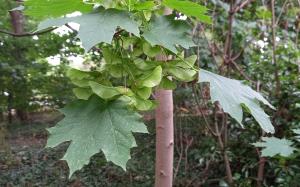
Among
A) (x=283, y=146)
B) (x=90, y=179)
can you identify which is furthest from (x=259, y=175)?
(x=90, y=179)

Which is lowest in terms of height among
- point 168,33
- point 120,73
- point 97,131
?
point 97,131

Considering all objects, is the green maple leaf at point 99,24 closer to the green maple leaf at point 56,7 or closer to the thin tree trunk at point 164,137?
the green maple leaf at point 56,7

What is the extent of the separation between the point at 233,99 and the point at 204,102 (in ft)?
8.26

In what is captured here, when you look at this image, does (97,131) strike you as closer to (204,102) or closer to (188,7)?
(188,7)

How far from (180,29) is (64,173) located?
3449mm

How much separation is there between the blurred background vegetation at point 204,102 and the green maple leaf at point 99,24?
178 cm

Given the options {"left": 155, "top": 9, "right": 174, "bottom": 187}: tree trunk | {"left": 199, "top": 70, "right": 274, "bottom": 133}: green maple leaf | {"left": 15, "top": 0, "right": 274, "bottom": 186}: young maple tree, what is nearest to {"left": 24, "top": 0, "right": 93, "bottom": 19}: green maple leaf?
{"left": 15, "top": 0, "right": 274, "bottom": 186}: young maple tree

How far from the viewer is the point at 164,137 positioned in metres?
1.39

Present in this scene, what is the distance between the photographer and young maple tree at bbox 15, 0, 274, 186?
2.69 ft

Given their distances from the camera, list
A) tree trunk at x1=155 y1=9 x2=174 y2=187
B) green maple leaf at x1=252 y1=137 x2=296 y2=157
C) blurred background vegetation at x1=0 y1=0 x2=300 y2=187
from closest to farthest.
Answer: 1. tree trunk at x1=155 y1=9 x2=174 y2=187
2. green maple leaf at x1=252 y1=137 x2=296 y2=157
3. blurred background vegetation at x1=0 y1=0 x2=300 y2=187

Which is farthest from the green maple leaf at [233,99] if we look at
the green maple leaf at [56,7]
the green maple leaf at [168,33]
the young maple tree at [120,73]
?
the green maple leaf at [56,7]

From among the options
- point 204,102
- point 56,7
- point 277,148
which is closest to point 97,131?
point 56,7

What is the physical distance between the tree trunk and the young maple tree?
0.30m

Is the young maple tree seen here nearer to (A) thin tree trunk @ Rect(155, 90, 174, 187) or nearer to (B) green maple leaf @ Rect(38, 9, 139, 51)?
(B) green maple leaf @ Rect(38, 9, 139, 51)
